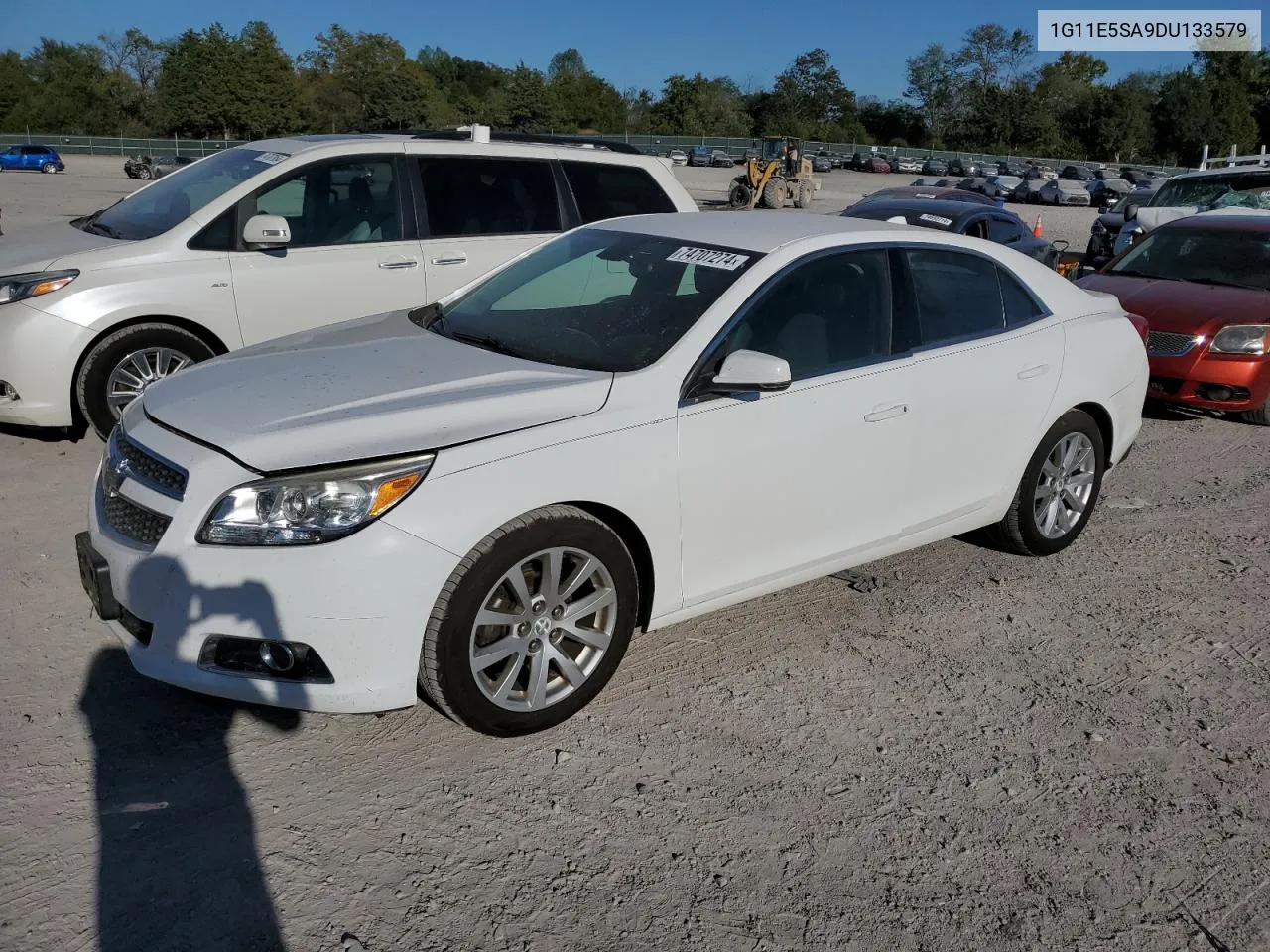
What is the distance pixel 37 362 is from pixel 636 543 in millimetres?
4079

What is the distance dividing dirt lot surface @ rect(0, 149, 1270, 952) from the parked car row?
1.05 feet

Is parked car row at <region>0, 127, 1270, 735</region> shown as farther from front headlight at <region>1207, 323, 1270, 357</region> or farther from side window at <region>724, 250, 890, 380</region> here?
front headlight at <region>1207, 323, 1270, 357</region>

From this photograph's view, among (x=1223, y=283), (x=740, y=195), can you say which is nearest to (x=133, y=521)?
(x=1223, y=283)

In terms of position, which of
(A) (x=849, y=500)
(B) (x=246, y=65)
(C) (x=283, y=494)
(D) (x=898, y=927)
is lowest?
(D) (x=898, y=927)

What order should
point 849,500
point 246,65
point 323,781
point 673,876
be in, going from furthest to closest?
1. point 246,65
2. point 849,500
3. point 323,781
4. point 673,876

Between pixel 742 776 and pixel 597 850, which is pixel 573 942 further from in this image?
pixel 742 776

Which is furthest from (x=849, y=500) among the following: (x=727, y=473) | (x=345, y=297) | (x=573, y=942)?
(x=345, y=297)

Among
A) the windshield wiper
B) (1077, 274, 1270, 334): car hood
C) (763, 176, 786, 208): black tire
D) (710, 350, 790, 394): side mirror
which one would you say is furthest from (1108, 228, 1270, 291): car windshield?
(763, 176, 786, 208): black tire

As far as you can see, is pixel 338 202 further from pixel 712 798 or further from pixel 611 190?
pixel 712 798

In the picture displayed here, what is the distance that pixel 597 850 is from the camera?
306 centimetres

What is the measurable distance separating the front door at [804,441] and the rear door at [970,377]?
14 centimetres

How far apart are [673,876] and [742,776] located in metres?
0.55

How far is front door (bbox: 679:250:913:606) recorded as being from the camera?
3775 millimetres

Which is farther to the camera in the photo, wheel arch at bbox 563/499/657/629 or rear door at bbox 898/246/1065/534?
rear door at bbox 898/246/1065/534
